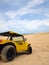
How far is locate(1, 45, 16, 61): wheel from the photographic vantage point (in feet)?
30.0

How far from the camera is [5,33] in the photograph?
1064cm

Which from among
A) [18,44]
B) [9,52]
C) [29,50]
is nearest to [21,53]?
[29,50]

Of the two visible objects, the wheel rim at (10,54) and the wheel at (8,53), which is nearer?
the wheel at (8,53)

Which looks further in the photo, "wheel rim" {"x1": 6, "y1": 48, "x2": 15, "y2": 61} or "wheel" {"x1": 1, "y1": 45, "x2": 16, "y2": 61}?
"wheel rim" {"x1": 6, "y1": 48, "x2": 15, "y2": 61}

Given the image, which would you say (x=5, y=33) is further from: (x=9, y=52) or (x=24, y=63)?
(x=24, y=63)

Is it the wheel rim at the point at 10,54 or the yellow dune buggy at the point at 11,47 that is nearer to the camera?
the yellow dune buggy at the point at 11,47

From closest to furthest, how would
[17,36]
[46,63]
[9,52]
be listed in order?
[46,63]
[9,52]
[17,36]

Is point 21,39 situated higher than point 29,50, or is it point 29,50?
point 21,39

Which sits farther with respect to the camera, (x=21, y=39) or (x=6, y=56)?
(x=21, y=39)

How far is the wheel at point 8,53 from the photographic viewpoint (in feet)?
30.0

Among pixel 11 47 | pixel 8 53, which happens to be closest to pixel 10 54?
pixel 8 53

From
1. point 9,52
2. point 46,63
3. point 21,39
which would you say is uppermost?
point 21,39

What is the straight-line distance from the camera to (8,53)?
9.45 meters

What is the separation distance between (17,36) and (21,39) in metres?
0.39
